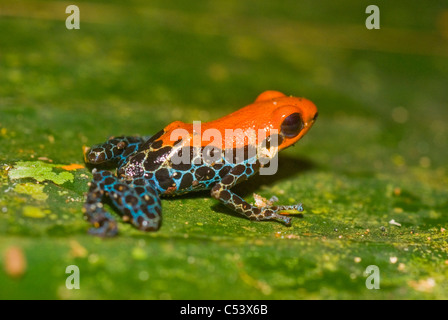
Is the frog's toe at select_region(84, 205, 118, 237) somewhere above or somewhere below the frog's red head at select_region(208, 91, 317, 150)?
below

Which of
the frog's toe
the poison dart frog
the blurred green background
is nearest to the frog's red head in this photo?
the poison dart frog

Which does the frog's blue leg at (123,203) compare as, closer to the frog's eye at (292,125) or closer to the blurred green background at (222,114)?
the blurred green background at (222,114)

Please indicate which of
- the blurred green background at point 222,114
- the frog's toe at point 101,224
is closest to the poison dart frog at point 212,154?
the blurred green background at point 222,114

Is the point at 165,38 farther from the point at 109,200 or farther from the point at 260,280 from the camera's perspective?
the point at 260,280

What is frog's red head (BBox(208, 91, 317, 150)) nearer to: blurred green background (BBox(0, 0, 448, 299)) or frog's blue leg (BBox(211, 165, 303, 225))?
frog's blue leg (BBox(211, 165, 303, 225))

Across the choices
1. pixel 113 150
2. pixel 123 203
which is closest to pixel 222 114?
pixel 113 150

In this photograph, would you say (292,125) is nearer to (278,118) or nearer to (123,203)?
(278,118)
